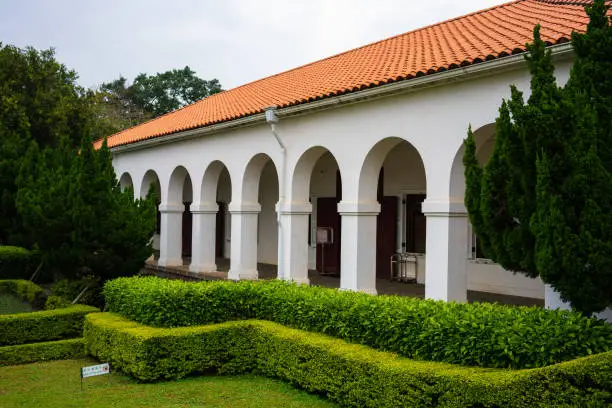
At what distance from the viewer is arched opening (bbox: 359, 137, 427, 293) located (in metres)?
14.4

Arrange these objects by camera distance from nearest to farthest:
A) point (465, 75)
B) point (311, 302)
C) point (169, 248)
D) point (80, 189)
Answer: point (311, 302), point (465, 75), point (80, 189), point (169, 248)

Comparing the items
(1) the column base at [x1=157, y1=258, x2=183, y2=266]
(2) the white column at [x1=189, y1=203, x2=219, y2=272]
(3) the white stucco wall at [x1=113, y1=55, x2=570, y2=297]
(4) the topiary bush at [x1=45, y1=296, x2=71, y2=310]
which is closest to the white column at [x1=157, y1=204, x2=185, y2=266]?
(1) the column base at [x1=157, y1=258, x2=183, y2=266]

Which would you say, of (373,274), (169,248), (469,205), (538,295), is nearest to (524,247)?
(469,205)

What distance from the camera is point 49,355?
Answer: 9.46 meters

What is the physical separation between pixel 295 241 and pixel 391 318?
6580mm

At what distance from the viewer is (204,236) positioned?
16.6 metres

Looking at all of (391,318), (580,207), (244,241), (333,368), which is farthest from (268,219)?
(580,207)

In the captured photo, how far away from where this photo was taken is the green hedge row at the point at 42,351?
9.27m

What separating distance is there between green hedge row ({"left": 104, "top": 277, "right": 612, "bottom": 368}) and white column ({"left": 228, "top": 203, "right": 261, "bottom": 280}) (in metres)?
5.00

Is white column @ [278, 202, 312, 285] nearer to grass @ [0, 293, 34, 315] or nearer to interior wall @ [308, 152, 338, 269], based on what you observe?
interior wall @ [308, 152, 338, 269]

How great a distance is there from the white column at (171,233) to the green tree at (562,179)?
43.7ft

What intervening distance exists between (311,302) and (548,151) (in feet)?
11.0

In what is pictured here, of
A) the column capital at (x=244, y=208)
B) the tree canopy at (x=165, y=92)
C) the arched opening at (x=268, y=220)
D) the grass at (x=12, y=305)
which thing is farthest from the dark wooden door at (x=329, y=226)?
the tree canopy at (x=165, y=92)

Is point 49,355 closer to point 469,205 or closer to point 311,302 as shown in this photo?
point 311,302
